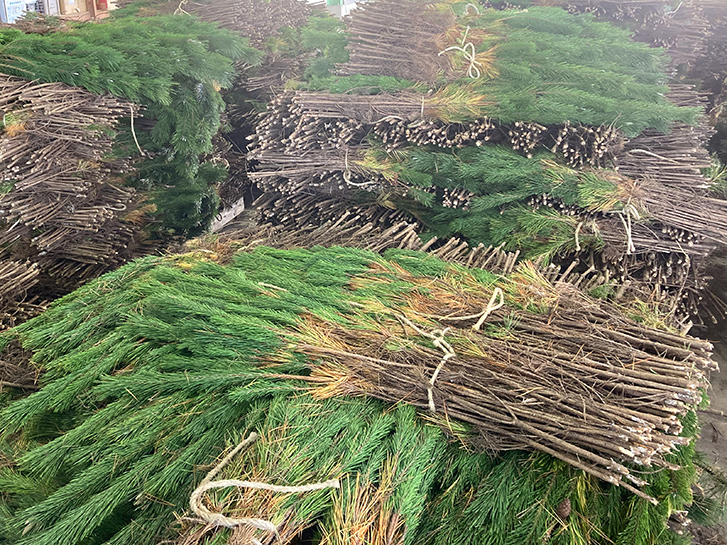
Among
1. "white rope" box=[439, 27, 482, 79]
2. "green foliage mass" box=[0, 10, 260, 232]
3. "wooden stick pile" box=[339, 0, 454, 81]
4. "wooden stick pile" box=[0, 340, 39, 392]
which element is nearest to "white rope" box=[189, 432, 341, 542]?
"wooden stick pile" box=[0, 340, 39, 392]

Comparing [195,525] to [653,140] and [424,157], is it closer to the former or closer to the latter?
[424,157]

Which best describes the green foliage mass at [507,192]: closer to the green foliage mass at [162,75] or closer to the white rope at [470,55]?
the white rope at [470,55]

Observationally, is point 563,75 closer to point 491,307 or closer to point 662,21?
point 491,307

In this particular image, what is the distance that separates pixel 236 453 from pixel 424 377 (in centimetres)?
88

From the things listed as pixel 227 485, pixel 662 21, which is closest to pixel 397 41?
pixel 662 21

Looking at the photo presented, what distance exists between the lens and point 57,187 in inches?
149

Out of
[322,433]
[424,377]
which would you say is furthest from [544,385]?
[322,433]

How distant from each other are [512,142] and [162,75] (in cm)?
331

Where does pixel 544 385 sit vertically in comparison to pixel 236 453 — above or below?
above

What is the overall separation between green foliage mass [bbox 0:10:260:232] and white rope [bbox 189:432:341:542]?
3622 millimetres

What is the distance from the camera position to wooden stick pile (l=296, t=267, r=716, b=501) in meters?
1.85

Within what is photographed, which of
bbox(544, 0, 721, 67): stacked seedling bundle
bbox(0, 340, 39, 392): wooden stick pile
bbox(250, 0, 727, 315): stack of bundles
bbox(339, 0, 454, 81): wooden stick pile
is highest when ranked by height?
bbox(544, 0, 721, 67): stacked seedling bundle

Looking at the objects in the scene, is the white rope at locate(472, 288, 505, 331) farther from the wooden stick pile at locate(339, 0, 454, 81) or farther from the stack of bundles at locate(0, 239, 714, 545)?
the wooden stick pile at locate(339, 0, 454, 81)

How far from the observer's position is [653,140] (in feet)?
13.7
